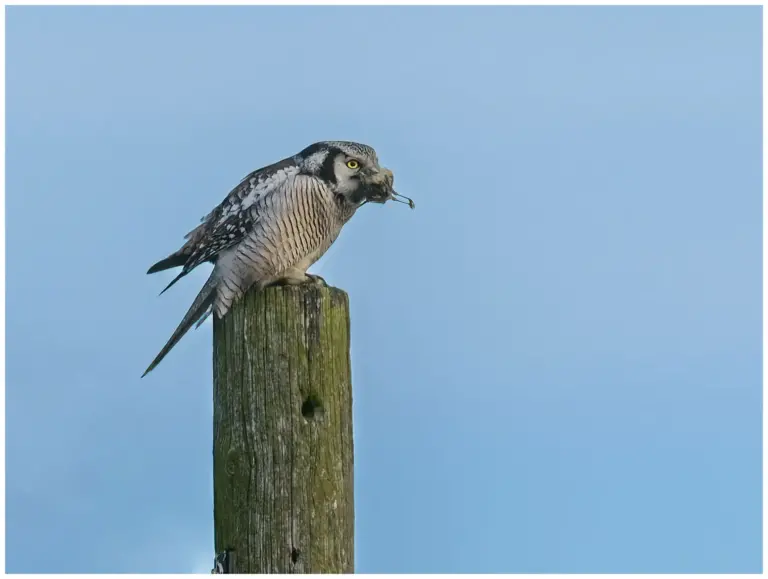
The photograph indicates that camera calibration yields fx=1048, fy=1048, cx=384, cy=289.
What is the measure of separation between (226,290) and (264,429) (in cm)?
146

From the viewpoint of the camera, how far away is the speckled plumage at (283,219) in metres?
5.21

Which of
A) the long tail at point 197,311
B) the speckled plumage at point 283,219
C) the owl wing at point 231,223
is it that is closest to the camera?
the long tail at point 197,311

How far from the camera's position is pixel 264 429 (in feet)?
12.1

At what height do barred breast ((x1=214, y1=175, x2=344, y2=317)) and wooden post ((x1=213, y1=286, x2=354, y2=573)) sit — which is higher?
barred breast ((x1=214, y1=175, x2=344, y2=317))

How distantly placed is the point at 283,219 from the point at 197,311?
644 millimetres

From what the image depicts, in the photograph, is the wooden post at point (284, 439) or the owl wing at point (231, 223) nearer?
the wooden post at point (284, 439)

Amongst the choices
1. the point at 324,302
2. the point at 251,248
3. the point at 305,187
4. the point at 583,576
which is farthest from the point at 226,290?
the point at 583,576

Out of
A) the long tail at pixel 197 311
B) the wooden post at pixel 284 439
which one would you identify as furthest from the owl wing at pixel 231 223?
the wooden post at pixel 284 439

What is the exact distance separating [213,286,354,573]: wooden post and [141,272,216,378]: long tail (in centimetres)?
112

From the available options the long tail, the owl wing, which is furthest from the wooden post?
the owl wing

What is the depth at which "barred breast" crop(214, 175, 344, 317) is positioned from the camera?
17.3 feet

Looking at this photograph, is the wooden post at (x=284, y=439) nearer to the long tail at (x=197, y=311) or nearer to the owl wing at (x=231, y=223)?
the long tail at (x=197, y=311)

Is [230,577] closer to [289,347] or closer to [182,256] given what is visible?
[289,347]

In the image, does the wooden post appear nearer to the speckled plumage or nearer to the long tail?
the long tail
